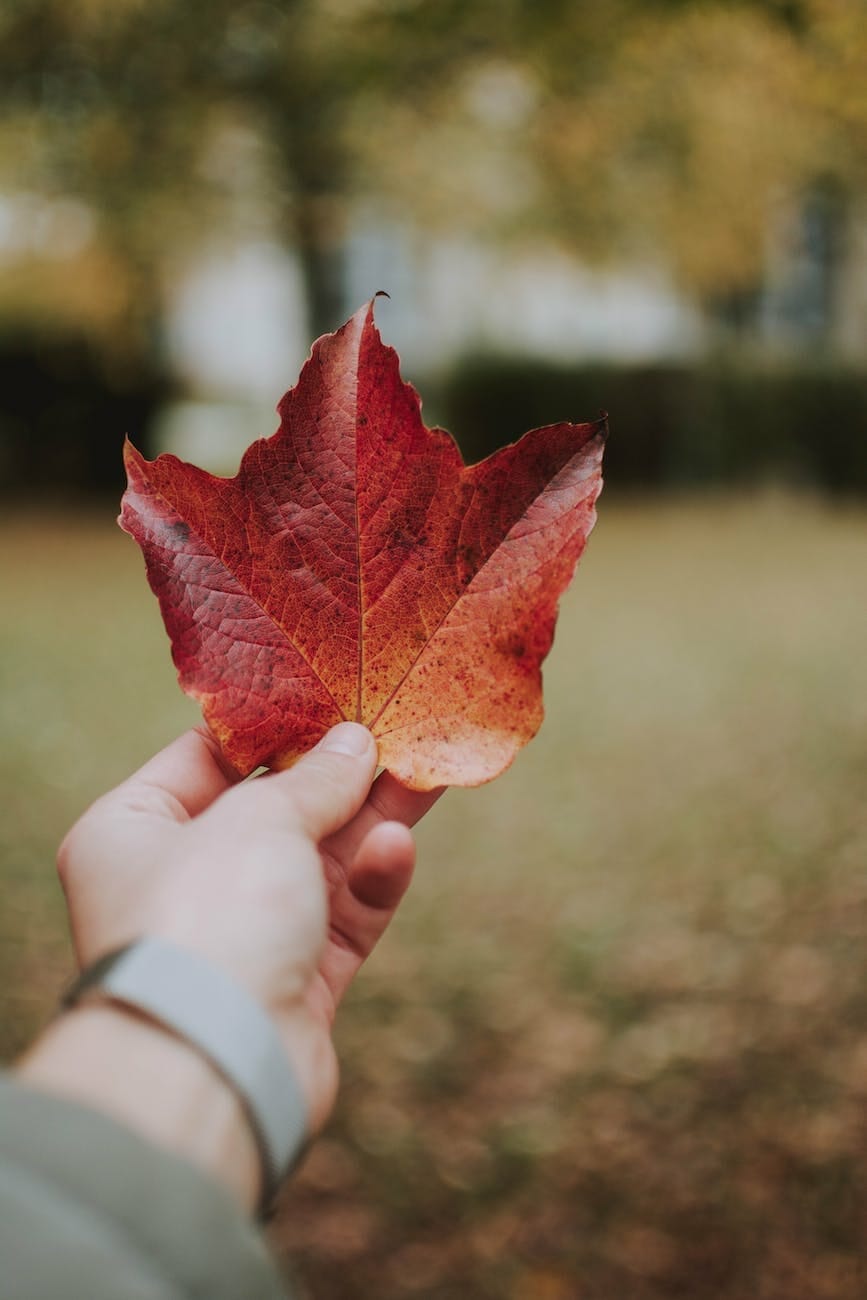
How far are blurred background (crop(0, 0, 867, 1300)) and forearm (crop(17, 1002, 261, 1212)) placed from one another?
94.1 inches

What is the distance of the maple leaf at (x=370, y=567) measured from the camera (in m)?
0.98

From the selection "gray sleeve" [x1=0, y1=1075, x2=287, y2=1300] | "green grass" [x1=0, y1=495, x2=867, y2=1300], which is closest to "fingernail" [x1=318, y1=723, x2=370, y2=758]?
"gray sleeve" [x1=0, y1=1075, x2=287, y2=1300]

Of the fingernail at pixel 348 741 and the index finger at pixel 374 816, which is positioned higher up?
the fingernail at pixel 348 741

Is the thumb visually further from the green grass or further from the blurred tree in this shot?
the blurred tree

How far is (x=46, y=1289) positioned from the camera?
68 centimetres

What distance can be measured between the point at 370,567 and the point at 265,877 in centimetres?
29

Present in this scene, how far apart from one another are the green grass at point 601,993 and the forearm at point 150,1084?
2.37 metres

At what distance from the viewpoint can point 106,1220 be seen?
0.72 metres

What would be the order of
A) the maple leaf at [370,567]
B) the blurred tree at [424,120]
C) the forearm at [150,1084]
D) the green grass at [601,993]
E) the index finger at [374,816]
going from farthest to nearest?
the blurred tree at [424,120] < the green grass at [601,993] < the index finger at [374,816] < the maple leaf at [370,567] < the forearm at [150,1084]

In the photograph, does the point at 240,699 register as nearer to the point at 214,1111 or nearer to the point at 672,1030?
the point at 214,1111

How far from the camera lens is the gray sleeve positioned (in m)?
0.69

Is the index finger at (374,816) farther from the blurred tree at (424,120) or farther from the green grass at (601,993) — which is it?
the blurred tree at (424,120)

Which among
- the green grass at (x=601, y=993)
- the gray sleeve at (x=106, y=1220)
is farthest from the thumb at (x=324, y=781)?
the green grass at (x=601, y=993)

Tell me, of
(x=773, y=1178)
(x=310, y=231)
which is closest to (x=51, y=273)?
(x=310, y=231)
